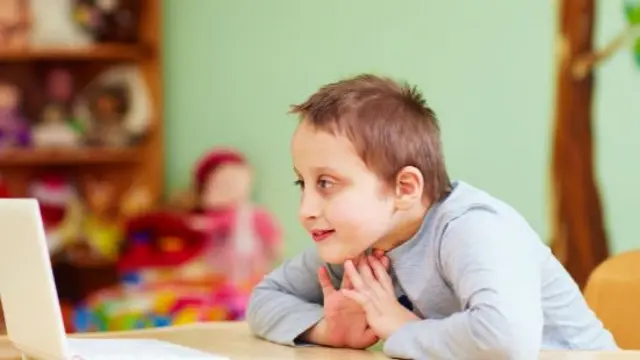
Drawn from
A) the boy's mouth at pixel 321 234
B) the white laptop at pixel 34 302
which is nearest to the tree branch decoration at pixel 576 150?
the boy's mouth at pixel 321 234

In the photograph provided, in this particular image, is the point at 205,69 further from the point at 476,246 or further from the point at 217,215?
the point at 476,246

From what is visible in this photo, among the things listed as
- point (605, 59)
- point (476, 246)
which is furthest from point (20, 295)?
point (605, 59)

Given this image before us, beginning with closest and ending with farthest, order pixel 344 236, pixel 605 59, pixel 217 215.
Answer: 1. pixel 344 236
2. pixel 605 59
3. pixel 217 215

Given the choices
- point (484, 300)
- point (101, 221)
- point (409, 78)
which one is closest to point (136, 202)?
point (101, 221)

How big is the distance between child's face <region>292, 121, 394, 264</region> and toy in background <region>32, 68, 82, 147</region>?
98.0 inches

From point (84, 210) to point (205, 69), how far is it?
1.90 ft

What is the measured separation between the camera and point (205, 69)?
3.74m

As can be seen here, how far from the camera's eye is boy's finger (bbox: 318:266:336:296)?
1.45 metres

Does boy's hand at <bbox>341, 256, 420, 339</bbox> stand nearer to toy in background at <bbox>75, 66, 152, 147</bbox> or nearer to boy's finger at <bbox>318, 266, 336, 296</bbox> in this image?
boy's finger at <bbox>318, 266, 336, 296</bbox>

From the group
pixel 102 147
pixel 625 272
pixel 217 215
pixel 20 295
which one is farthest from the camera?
pixel 102 147

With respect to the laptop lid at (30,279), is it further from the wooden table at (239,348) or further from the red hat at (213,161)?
the red hat at (213,161)

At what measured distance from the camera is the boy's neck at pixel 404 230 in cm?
138

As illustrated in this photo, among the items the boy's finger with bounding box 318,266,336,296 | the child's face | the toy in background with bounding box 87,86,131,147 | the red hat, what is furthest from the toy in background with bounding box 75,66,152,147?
the child's face

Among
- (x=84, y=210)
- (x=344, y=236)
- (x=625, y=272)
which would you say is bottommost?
(x=84, y=210)
